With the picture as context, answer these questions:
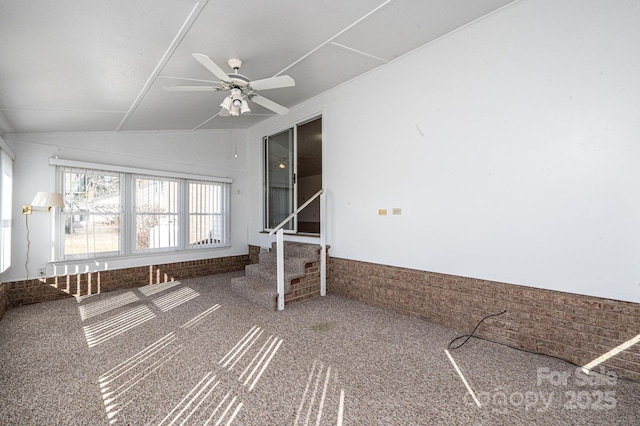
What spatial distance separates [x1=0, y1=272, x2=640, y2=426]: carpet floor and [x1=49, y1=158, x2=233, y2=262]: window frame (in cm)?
154

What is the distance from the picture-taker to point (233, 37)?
9.59 ft

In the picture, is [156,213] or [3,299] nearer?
[3,299]

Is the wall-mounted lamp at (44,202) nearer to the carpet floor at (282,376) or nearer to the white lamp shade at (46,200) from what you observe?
the white lamp shade at (46,200)

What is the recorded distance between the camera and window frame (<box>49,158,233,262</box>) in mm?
4590

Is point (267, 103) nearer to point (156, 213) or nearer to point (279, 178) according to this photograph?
point (279, 178)

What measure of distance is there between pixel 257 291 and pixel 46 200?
315cm

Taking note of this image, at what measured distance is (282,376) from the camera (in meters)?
2.34

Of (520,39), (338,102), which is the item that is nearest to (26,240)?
(338,102)

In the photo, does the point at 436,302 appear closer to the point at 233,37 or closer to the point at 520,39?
the point at 520,39

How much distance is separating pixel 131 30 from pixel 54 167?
3.41 metres

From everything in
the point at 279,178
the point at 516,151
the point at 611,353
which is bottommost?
the point at 611,353

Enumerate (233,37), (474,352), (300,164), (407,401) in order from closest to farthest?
(407,401)
(474,352)
(233,37)
(300,164)

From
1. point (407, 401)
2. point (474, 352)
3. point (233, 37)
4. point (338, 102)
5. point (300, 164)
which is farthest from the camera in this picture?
point (300, 164)

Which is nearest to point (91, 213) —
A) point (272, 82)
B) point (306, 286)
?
point (306, 286)
